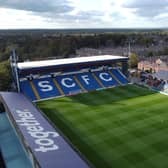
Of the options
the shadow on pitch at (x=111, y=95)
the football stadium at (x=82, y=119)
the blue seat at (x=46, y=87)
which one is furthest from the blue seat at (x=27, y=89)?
the shadow on pitch at (x=111, y=95)

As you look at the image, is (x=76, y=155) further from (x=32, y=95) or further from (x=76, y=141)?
(x=32, y=95)

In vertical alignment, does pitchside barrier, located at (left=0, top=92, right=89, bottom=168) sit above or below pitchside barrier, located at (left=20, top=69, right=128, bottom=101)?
below

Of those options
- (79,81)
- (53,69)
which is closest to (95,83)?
(79,81)

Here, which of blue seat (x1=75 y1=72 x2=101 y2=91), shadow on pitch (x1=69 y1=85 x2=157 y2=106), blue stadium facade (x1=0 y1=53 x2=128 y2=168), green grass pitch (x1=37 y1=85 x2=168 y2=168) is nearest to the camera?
blue stadium facade (x1=0 y1=53 x2=128 y2=168)

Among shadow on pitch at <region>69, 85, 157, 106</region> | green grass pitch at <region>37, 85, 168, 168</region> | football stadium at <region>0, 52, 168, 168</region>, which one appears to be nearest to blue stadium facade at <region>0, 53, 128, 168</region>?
football stadium at <region>0, 52, 168, 168</region>

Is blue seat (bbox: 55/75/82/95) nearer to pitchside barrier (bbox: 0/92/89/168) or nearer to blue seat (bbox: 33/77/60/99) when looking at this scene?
blue seat (bbox: 33/77/60/99)

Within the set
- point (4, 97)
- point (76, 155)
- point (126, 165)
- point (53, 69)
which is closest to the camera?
point (76, 155)

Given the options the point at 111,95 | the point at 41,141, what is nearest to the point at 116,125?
the point at 41,141

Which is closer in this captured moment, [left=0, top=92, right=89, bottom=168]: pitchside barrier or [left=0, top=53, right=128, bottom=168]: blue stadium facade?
[left=0, top=92, right=89, bottom=168]: pitchside barrier
